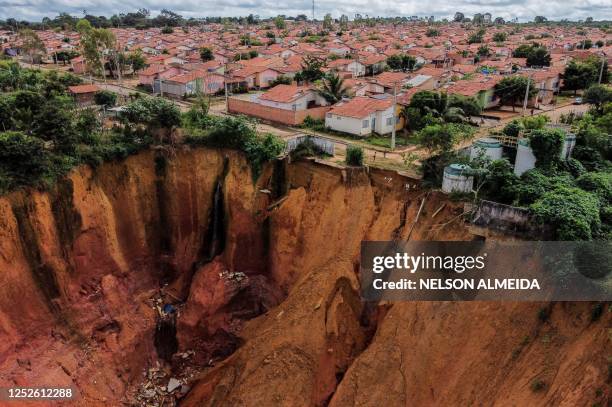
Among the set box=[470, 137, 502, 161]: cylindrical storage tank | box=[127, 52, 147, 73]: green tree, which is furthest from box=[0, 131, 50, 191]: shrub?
box=[127, 52, 147, 73]: green tree

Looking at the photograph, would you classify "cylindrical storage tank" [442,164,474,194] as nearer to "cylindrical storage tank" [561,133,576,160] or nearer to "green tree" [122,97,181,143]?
"cylindrical storage tank" [561,133,576,160]

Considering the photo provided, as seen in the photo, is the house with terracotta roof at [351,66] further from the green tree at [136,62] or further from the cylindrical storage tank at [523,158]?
the cylindrical storage tank at [523,158]

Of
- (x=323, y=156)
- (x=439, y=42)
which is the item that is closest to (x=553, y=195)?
(x=323, y=156)

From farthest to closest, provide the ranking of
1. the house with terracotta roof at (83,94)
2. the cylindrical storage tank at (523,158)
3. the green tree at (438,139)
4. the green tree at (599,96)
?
the house with terracotta roof at (83,94) → the green tree at (599,96) → the green tree at (438,139) → the cylindrical storage tank at (523,158)

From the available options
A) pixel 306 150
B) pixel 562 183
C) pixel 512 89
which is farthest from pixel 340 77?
pixel 562 183

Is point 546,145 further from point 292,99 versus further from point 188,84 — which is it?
point 188,84

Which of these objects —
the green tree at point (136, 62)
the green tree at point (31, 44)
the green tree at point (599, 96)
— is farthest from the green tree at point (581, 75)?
the green tree at point (31, 44)
